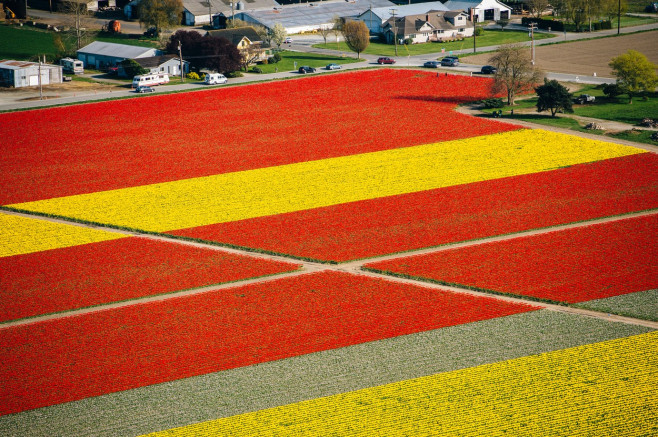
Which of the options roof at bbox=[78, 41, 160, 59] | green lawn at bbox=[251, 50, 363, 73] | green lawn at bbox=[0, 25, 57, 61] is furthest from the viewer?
green lawn at bbox=[0, 25, 57, 61]

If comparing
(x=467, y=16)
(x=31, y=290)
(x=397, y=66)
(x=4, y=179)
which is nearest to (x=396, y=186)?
(x=31, y=290)

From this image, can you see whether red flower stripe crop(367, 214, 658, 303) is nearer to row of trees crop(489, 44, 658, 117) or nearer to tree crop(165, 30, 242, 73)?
row of trees crop(489, 44, 658, 117)

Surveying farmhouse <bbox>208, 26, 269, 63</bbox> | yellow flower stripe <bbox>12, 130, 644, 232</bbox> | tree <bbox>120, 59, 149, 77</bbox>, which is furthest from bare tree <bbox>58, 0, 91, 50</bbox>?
yellow flower stripe <bbox>12, 130, 644, 232</bbox>

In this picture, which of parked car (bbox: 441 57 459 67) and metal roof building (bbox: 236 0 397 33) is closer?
parked car (bbox: 441 57 459 67)

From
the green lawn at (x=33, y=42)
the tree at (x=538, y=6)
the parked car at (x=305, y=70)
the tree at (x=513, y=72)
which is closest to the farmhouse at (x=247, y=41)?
the parked car at (x=305, y=70)

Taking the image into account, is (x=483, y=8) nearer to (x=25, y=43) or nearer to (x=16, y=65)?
(x=25, y=43)
